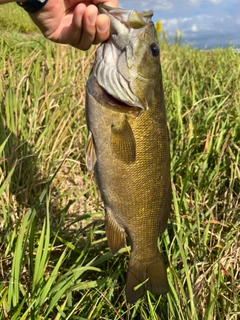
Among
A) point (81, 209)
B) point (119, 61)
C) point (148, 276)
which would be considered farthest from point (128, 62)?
point (81, 209)

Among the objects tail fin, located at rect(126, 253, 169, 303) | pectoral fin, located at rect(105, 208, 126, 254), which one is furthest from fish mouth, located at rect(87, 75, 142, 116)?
tail fin, located at rect(126, 253, 169, 303)

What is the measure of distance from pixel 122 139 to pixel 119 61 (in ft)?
0.92

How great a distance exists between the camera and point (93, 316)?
5.41 ft

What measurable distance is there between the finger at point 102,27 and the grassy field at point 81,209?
625 millimetres

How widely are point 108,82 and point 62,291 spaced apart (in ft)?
2.73

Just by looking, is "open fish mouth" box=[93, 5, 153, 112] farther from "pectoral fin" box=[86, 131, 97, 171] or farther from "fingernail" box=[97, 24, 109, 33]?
"pectoral fin" box=[86, 131, 97, 171]

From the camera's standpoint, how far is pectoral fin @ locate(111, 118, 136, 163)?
4.65ft

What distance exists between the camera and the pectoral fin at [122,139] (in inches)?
55.8

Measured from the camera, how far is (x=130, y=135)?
1.42 metres

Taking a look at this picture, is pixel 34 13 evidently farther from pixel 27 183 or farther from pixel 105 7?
pixel 27 183

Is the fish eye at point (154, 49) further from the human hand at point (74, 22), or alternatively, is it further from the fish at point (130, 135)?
the human hand at point (74, 22)

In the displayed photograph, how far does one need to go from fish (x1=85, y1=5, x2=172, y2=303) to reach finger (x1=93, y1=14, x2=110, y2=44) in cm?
3

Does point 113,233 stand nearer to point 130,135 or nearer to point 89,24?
point 130,135

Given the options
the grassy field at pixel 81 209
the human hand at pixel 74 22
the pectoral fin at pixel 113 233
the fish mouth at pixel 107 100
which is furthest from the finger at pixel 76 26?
the pectoral fin at pixel 113 233
